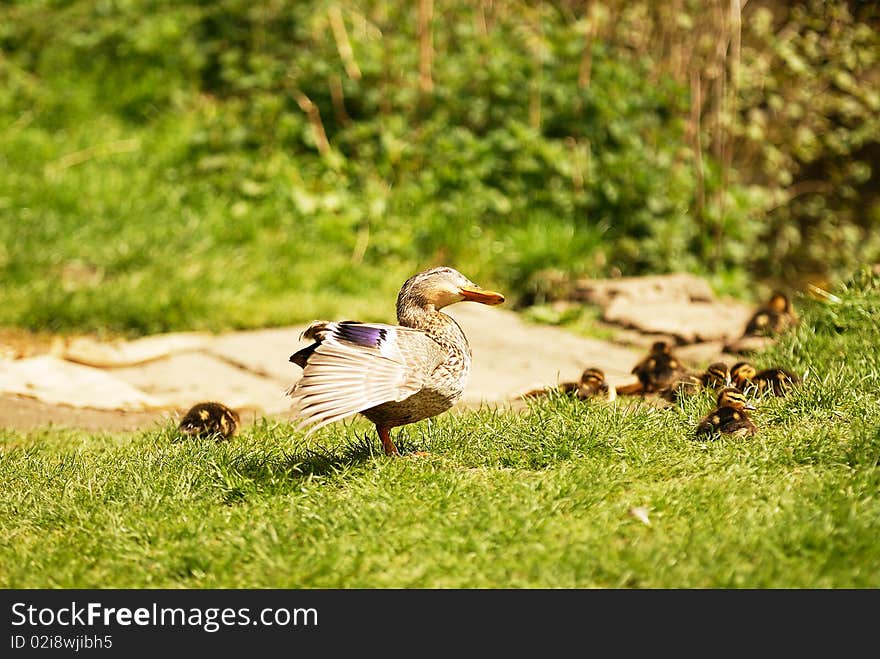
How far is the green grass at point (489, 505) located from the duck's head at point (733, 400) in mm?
96

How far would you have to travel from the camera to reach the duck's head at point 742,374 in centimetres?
541

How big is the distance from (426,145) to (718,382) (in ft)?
15.9

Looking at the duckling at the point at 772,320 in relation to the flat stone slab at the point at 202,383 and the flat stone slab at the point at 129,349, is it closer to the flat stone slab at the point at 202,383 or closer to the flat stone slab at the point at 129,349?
the flat stone slab at the point at 202,383

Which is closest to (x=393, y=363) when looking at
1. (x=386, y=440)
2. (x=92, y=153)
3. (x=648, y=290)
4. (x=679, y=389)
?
(x=386, y=440)

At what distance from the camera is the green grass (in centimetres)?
342

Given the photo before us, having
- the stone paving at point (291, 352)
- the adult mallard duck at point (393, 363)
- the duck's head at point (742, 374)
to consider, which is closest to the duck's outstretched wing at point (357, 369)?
the adult mallard duck at point (393, 363)

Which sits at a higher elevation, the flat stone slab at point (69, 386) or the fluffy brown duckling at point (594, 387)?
the flat stone slab at point (69, 386)

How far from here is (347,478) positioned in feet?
13.9

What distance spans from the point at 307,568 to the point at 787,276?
7.86 metres

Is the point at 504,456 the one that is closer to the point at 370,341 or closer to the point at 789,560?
the point at 370,341

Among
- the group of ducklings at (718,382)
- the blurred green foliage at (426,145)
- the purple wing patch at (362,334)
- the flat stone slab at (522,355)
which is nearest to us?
the purple wing patch at (362,334)

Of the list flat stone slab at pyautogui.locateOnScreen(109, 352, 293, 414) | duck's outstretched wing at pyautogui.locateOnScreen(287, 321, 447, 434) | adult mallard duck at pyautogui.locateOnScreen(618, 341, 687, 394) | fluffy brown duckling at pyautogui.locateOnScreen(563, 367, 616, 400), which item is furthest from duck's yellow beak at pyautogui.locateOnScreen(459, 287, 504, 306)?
flat stone slab at pyautogui.locateOnScreen(109, 352, 293, 414)

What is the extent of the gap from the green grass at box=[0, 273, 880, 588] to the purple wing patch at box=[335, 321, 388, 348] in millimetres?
489

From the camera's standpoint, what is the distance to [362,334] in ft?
13.8
